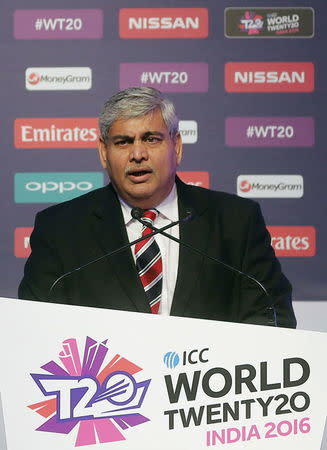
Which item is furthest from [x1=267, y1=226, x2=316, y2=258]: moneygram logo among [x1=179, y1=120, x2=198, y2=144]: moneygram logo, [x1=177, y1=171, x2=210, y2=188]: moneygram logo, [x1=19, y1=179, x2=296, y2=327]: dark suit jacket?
[x1=19, y1=179, x2=296, y2=327]: dark suit jacket

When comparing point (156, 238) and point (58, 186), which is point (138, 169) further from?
point (58, 186)

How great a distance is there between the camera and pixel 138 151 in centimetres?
175

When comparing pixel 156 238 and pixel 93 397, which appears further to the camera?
pixel 156 238

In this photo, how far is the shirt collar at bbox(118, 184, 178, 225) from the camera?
74.3 inches

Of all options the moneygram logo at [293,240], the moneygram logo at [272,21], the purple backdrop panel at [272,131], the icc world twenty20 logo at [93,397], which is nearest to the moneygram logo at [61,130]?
the purple backdrop panel at [272,131]

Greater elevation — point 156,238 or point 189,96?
point 189,96

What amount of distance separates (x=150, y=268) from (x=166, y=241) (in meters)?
0.10

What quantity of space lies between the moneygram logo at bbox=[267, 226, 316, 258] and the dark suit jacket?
129 cm

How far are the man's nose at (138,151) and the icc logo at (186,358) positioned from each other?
0.69 metres

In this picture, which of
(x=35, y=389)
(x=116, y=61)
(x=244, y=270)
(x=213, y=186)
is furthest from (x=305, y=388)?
(x=116, y=61)

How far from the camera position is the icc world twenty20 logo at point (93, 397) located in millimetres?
1166

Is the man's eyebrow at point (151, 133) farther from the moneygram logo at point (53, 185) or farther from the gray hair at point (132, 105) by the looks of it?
the moneygram logo at point (53, 185)

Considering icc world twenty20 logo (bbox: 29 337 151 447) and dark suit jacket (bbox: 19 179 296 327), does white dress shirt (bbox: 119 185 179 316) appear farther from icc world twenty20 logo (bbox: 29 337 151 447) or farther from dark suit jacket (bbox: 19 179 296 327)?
icc world twenty20 logo (bbox: 29 337 151 447)

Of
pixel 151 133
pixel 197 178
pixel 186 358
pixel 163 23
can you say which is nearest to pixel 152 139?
pixel 151 133
